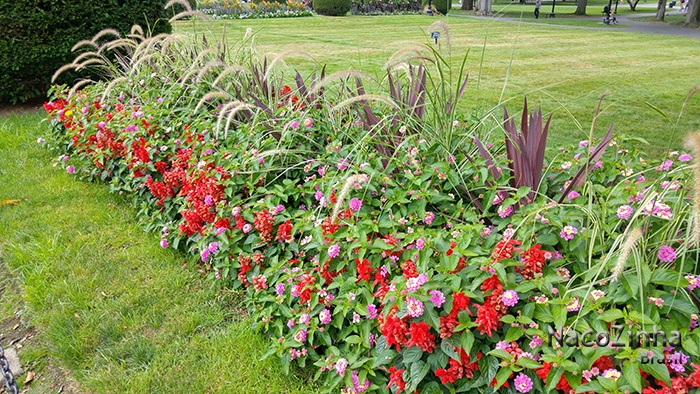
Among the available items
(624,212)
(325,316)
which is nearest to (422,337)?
(325,316)

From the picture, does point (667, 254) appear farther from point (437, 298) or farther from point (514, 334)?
point (437, 298)

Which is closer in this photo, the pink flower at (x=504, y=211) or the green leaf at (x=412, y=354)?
the green leaf at (x=412, y=354)

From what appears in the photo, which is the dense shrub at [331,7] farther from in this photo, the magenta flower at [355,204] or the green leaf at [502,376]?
the green leaf at [502,376]

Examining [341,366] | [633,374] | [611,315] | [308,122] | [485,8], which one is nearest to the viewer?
[633,374]

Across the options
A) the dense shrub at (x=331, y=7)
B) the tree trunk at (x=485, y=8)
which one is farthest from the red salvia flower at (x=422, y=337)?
the tree trunk at (x=485, y=8)

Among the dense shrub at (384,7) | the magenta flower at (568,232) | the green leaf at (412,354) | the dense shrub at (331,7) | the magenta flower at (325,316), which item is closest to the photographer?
the green leaf at (412,354)

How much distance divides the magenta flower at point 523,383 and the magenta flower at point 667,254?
24.2 inches

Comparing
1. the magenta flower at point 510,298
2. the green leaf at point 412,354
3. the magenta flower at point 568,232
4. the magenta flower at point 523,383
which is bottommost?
the green leaf at point 412,354

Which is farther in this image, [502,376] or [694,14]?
[694,14]

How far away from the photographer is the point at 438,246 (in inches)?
80.2

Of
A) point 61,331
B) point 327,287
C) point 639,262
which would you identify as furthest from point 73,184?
point 639,262

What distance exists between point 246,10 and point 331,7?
4262 mm

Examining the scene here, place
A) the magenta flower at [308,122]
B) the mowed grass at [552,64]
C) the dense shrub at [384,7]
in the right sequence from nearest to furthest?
the magenta flower at [308,122] → the mowed grass at [552,64] → the dense shrub at [384,7]

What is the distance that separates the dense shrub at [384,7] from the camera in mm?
24797
